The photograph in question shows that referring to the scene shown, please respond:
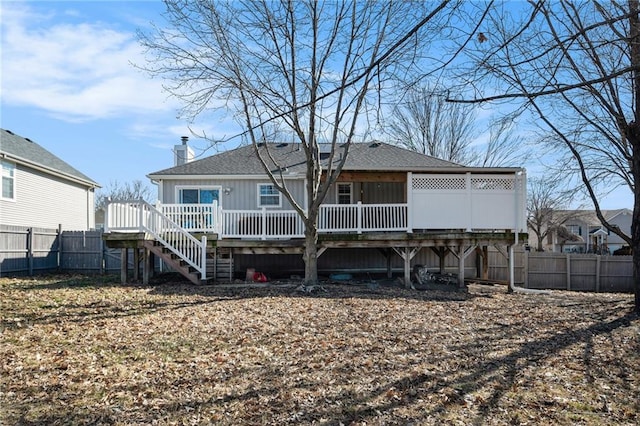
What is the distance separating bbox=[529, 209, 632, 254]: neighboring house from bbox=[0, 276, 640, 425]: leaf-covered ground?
3675 cm

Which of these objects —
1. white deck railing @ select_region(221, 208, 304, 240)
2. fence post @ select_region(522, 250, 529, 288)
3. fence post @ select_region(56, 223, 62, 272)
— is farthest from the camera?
fence post @ select_region(522, 250, 529, 288)

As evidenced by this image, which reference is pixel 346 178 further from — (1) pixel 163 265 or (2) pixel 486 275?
(1) pixel 163 265

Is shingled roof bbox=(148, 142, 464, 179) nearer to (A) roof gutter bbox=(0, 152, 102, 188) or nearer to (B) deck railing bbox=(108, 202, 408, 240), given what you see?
(B) deck railing bbox=(108, 202, 408, 240)

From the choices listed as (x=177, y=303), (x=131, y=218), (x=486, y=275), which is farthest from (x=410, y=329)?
(x=486, y=275)

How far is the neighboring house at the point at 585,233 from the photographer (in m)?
41.9

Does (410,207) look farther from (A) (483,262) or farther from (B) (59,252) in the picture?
(B) (59,252)

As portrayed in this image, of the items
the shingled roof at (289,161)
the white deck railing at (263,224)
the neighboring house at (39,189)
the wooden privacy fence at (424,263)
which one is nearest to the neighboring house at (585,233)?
the wooden privacy fence at (424,263)

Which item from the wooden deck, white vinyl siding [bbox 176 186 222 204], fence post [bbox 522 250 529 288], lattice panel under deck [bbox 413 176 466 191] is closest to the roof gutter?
white vinyl siding [bbox 176 186 222 204]

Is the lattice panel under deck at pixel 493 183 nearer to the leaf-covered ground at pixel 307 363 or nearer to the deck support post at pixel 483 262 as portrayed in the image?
the deck support post at pixel 483 262

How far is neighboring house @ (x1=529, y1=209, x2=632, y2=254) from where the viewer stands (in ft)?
137

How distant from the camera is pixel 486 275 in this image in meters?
16.2

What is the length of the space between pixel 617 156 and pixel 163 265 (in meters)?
15.3

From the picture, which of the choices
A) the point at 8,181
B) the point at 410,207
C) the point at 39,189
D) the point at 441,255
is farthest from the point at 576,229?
the point at 8,181

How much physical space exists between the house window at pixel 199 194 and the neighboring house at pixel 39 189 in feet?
18.8
